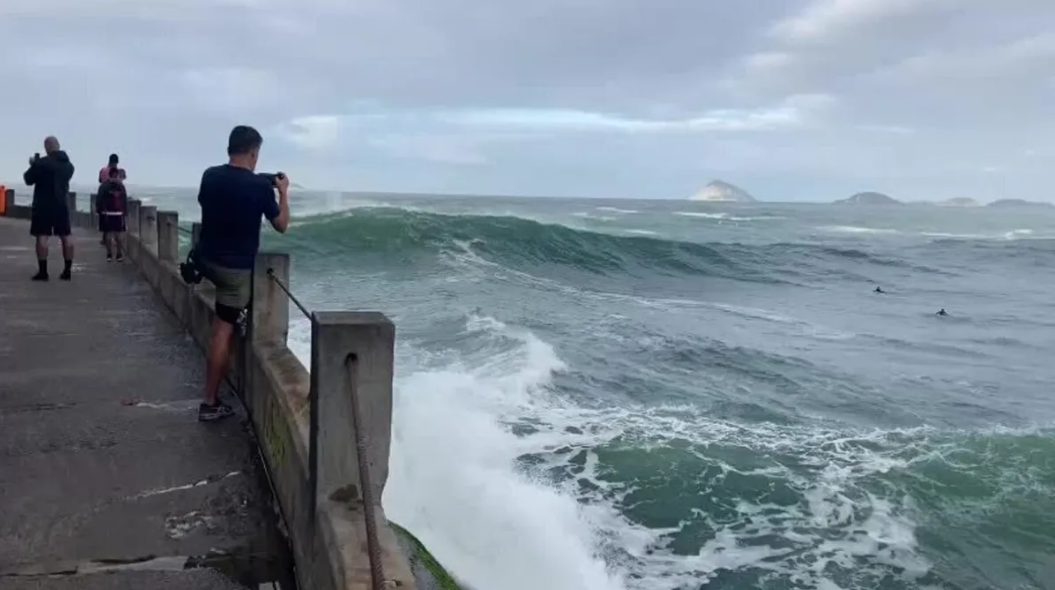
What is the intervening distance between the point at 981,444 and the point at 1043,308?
18.0 metres

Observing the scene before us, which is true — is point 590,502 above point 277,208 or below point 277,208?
below

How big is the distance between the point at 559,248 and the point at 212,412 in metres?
31.8

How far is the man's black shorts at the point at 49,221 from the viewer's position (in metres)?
10.3

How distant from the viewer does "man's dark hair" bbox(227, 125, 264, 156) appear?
5.14 meters

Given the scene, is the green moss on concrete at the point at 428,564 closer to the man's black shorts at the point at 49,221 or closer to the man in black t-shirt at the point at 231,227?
the man in black t-shirt at the point at 231,227

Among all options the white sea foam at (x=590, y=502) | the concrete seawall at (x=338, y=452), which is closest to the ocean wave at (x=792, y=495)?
the white sea foam at (x=590, y=502)

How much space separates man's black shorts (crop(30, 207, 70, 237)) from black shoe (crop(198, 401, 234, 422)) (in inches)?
238

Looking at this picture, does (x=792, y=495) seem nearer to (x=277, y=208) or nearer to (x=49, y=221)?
(x=277, y=208)

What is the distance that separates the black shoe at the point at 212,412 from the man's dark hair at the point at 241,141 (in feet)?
5.18

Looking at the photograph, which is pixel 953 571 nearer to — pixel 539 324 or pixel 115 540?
pixel 115 540

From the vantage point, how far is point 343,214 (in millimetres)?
42469

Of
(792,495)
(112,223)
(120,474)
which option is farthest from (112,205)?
(792,495)

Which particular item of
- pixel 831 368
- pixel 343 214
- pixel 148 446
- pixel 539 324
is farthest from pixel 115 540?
pixel 343 214

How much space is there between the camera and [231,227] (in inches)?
209
